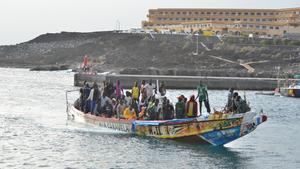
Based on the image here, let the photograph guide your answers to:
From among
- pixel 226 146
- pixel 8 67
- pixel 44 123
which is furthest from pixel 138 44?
pixel 226 146

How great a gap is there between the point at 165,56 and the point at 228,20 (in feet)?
163

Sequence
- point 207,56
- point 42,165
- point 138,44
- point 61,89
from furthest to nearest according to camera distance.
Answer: point 138,44 < point 207,56 < point 61,89 < point 42,165

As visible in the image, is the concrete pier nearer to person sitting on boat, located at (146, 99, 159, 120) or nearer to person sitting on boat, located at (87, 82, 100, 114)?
person sitting on boat, located at (87, 82, 100, 114)

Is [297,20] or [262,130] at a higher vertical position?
[297,20]

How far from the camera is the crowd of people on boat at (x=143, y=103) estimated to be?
3045cm

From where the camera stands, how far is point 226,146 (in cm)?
3077

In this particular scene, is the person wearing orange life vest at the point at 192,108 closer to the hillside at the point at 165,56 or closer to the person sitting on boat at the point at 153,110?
the person sitting on boat at the point at 153,110

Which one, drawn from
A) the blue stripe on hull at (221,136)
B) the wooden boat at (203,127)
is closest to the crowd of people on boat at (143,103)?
the wooden boat at (203,127)

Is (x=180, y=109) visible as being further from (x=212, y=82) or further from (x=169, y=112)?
(x=212, y=82)

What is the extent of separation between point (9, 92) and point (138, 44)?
6027cm

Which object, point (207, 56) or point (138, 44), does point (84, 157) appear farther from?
point (138, 44)

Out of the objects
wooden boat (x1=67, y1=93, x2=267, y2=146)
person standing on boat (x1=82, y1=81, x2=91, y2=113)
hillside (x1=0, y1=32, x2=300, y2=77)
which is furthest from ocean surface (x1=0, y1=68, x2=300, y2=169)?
hillside (x1=0, y1=32, x2=300, y2=77)

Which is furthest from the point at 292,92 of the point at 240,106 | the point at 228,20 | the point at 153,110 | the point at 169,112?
the point at 228,20

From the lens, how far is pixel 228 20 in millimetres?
160000
